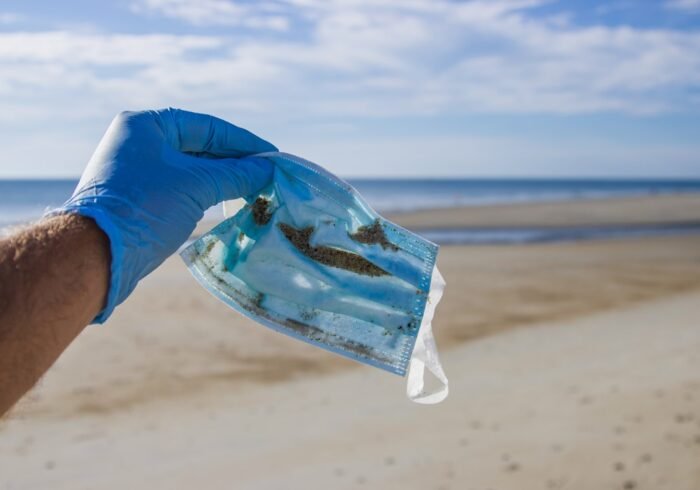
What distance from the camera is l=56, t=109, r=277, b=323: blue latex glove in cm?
173

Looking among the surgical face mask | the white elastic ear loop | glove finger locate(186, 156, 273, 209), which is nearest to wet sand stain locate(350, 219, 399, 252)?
the surgical face mask

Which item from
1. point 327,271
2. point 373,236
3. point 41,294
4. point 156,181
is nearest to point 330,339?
point 327,271

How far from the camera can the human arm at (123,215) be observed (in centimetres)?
141

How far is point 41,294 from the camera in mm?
1425

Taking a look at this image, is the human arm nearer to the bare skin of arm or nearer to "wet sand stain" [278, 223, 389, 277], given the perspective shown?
the bare skin of arm

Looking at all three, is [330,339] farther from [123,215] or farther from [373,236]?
[123,215]

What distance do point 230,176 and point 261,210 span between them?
0.22 m

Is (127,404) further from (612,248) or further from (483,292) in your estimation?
(612,248)

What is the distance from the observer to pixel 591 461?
5008mm

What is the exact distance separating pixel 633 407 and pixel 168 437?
3644mm

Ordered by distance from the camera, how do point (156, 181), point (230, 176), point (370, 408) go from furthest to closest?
1. point (370, 408)
2. point (230, 176)
3. point (156, 181)

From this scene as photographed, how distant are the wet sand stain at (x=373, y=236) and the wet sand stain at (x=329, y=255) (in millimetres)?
58

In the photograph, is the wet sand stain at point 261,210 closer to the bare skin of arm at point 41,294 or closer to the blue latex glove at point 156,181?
the blue latex glove at point 156,181

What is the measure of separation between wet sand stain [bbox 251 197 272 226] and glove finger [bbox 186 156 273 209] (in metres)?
0.04
